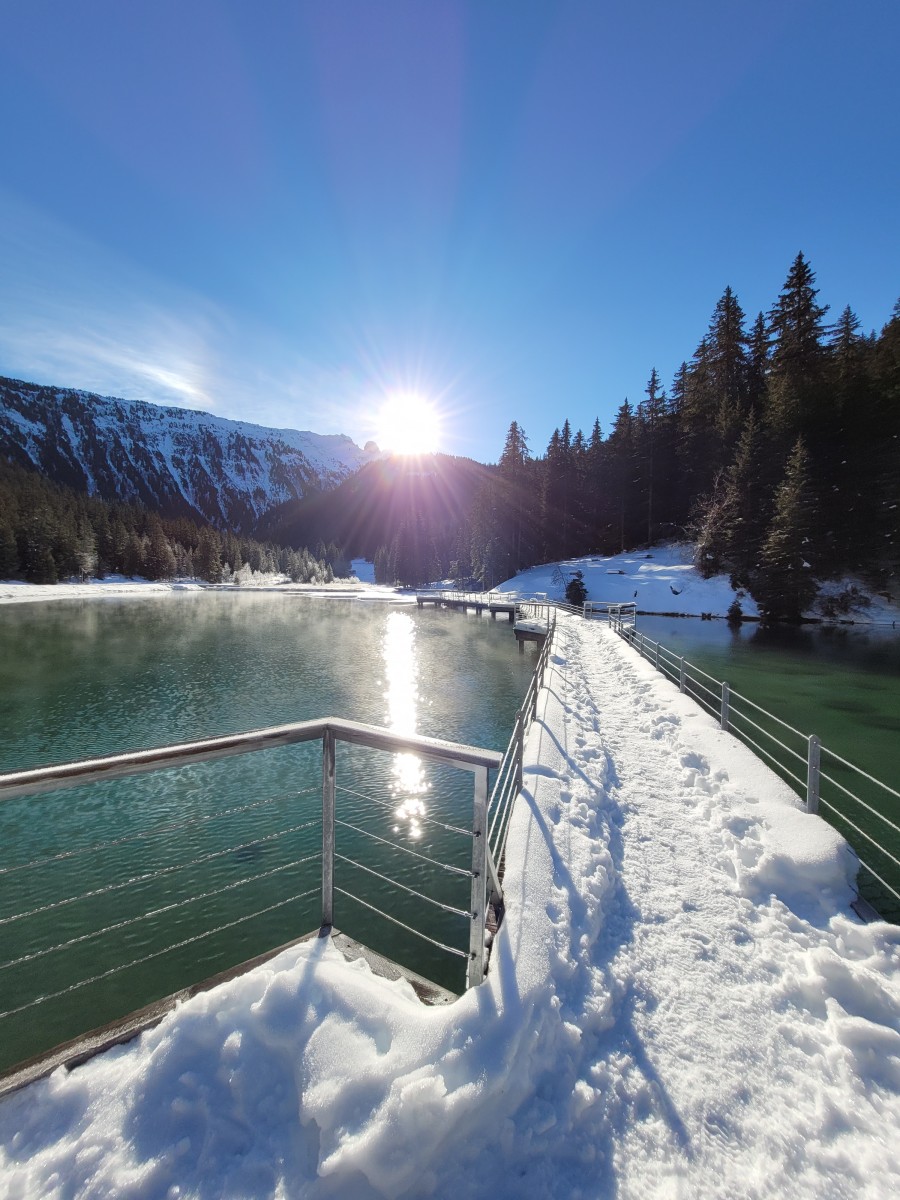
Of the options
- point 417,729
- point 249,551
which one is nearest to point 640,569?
point 417,729

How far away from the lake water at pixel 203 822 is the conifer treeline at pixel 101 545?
6165 centimetres

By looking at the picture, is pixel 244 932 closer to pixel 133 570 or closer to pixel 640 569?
pixel 640 569

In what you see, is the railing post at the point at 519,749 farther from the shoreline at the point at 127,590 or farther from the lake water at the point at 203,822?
the shoreline at the point at 127,590

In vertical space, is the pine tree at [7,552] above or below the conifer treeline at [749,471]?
below

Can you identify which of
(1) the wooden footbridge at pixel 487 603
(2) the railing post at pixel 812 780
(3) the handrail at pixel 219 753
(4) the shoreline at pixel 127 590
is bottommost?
(4) the shoreline at pixel 127 590

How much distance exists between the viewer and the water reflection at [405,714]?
35.1ft

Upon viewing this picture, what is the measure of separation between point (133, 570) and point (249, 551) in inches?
1179

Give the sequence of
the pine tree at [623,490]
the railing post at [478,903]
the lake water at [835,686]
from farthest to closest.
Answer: the pine tree at [623,490]
the lake water at [835,686]
the railing post at [478,903]

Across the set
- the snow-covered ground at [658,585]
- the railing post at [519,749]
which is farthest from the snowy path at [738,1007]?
the snow-covered ground at [658,585]

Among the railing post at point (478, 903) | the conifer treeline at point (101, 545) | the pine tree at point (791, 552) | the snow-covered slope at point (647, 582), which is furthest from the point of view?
the conifer treeline at point (101, 545)

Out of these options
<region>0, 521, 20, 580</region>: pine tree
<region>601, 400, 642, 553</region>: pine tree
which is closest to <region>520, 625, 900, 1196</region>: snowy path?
<region>601, 400, 642, 553</region>: pine tree

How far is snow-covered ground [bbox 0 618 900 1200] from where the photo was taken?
2176 mm

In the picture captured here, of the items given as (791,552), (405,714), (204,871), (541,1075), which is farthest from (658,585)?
(541,1075)

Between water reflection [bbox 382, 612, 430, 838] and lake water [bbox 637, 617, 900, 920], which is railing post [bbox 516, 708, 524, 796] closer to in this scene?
→ water reflection [bbox 382, 612, 430, 838]
